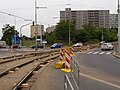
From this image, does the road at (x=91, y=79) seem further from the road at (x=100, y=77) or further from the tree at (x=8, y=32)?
the tree at (x=8, y=32)

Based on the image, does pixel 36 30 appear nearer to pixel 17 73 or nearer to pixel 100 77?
pixel 17 73

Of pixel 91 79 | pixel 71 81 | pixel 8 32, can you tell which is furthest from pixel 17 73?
pixel 8 32

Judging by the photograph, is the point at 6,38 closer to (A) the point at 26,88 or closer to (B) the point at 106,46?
(B) the point at 106,46

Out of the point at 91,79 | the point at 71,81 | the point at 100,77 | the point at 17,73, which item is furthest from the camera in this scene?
the point at 17,73

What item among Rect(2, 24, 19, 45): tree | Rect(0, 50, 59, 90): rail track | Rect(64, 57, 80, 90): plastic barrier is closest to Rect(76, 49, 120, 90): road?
Rect(64, 57, 80, 90): plastic barrier

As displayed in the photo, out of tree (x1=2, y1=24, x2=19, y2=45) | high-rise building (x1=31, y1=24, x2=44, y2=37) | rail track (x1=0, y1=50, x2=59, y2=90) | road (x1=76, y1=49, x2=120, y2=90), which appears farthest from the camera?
tree (x1=2, y1=24, x2=19, y2=45)

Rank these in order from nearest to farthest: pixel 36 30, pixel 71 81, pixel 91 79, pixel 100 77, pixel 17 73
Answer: pixel 71 81
pixel 91 79
pixel 100 77
pixel 17 73
pixel 36 30

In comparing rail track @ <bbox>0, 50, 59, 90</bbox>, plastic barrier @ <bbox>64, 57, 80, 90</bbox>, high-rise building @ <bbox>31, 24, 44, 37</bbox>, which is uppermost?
high-rise building @ <bbox>31, 24, 44, 37</bbox>

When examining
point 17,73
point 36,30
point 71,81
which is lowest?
point 17,73

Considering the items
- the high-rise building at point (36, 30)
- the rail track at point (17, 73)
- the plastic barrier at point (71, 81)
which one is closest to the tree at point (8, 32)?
the high-rise building at point (36, 30)

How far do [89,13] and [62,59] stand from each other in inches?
6763

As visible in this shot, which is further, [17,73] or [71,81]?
[17,73]

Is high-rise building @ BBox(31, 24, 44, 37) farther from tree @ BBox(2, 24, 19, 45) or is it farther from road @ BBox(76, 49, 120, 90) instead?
tree @ BBox(2, 24, 19, 45)

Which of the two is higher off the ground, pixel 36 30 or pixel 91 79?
pixel 36 30
